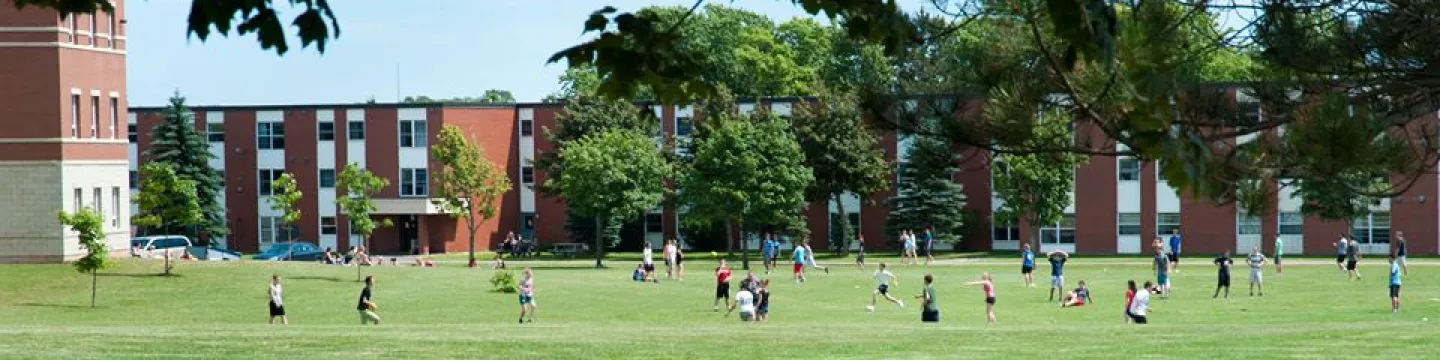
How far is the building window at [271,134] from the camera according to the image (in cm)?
8906

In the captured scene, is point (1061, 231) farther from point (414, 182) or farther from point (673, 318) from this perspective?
point (673, 318)

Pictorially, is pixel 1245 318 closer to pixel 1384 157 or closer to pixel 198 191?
pixel 1384 157

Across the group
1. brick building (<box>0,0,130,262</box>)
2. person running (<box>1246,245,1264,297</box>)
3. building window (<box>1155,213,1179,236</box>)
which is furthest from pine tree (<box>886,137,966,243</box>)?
brick building (<box>0,0,130,262</box>)

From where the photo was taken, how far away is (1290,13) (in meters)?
16.2

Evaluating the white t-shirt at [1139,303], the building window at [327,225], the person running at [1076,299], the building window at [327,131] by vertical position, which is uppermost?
the building window at [327,131]

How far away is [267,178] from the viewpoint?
8969 centimetres

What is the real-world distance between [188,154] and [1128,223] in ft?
138

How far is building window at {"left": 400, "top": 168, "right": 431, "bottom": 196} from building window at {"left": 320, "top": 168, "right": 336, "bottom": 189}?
12.5 feet

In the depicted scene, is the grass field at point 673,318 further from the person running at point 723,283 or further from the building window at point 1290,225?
the building window at point 1290,225

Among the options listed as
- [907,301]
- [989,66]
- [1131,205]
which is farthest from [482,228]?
[989,66]

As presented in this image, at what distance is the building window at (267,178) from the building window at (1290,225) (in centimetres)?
4686

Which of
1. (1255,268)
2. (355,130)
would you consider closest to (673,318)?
(1255,268)

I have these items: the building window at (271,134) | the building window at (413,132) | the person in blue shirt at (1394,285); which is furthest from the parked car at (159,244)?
the person in blue shirt at (1394,285)

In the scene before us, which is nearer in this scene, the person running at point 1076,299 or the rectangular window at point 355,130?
the person running at point 1076,299
